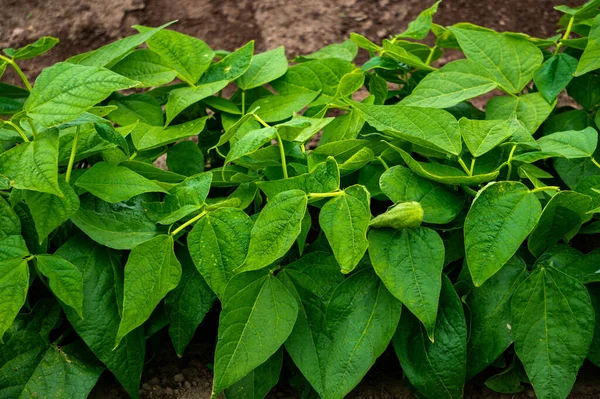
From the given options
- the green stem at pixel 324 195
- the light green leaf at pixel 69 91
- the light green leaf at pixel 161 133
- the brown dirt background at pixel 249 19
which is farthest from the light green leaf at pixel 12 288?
the brown dirt background at pixel 249 19

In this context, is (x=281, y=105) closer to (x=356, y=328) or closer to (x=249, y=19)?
(x=356, y=328)

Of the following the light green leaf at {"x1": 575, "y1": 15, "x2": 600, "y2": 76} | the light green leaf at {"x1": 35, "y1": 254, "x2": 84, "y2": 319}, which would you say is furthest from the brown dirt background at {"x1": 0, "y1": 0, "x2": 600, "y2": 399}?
the light green leaf at {"x1": 35, "y1": 254, "x2": 84, "y2": 319}

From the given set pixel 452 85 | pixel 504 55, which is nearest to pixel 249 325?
pixel 452 85

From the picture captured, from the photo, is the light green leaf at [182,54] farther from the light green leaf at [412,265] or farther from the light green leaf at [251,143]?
the light green leaf at [412,265]

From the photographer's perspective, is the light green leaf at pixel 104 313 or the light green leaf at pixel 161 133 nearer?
the light green leaf at pixel 104 313

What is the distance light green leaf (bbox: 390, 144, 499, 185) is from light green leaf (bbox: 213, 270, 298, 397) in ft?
1.07

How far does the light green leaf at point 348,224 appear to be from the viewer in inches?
47.8

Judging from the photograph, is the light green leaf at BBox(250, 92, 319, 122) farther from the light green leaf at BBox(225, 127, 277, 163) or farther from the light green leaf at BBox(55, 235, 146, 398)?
the light green leaf at BBox(55, 235, 146, 398)

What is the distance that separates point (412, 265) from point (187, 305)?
0.43 meters

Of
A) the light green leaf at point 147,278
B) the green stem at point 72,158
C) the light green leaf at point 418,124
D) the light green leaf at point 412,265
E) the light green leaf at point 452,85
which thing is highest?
the green stem at point 72,158

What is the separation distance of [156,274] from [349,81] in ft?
2.08

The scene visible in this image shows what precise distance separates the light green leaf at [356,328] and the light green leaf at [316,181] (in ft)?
0.58

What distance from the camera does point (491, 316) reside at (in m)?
1.35

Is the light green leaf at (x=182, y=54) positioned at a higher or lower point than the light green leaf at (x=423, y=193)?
higher
